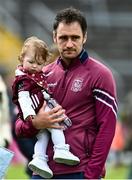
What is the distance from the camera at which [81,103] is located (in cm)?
690

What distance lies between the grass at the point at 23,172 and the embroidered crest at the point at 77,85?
7.90 metres

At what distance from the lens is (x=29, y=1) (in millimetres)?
26781

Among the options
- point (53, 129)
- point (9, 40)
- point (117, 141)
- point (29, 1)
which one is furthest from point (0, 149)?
point (29, 1)

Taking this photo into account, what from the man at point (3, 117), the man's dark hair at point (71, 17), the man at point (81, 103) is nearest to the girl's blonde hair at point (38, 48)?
the man at point (81, 103)

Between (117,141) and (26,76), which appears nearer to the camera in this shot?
(26,76)

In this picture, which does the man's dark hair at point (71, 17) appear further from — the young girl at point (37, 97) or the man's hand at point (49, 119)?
the man's hand at point (49, 119)

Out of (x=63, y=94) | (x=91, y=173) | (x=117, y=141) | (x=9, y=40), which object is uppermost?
(x=63, y=94)

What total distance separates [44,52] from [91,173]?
104cm

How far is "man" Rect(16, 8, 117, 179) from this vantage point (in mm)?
6832

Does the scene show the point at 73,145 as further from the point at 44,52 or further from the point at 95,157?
the point at 44,52

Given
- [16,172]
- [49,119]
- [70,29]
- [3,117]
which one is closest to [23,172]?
[16,172]

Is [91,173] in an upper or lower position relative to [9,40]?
upper

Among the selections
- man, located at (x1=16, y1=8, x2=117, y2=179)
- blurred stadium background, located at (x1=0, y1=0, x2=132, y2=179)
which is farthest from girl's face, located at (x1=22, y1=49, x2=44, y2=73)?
blurred stadium background, located at (x1=0, y1=0, x2=132, y2=179)

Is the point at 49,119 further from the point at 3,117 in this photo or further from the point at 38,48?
the point at 3,117
